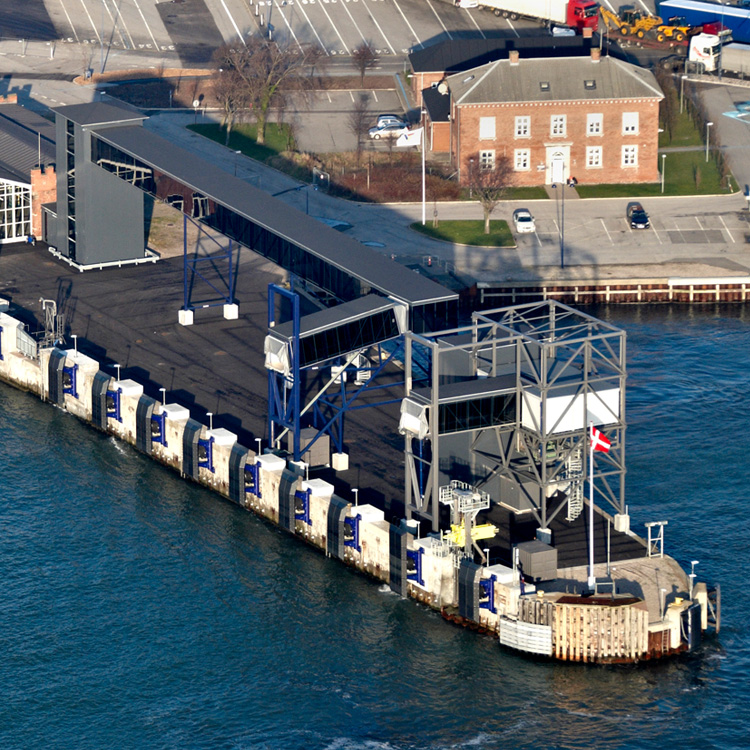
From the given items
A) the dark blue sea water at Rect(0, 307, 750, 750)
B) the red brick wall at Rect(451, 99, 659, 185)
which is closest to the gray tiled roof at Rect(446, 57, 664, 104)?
the red brick wall at Rect(451, 99, 659, 185)

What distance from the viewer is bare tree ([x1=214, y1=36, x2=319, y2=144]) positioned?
620 feet

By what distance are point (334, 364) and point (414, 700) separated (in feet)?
121

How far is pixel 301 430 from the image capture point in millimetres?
114312

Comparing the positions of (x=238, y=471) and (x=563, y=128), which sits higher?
(x=563, y=128)

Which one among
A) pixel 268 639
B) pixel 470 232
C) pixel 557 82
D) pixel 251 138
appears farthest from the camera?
pixel 251 138

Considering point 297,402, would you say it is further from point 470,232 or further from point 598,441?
point 470,232

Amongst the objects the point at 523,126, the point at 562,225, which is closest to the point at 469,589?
the point at 562,225

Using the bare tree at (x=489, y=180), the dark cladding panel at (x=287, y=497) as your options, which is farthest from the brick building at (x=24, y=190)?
the dark cladding panel at (x=287, y=497)

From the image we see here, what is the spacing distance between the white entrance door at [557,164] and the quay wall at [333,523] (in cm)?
6122

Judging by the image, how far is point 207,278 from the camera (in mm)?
144750

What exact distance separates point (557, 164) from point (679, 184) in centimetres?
1148

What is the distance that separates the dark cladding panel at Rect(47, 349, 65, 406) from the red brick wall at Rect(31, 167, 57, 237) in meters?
29.6

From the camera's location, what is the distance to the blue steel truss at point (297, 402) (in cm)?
10894

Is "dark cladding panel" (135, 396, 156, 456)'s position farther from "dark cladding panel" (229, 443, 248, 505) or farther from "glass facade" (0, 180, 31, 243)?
"glass facade" (0, 180, 31, 243)
